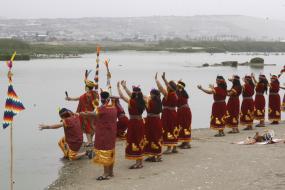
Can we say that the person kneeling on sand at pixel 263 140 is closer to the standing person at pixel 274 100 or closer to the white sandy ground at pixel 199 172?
the white sandy ground at pixel 199 172

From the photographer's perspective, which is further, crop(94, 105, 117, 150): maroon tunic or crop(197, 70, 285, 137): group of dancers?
crop(197, 70, 285, 137): group of dancers

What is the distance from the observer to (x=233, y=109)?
1559cm

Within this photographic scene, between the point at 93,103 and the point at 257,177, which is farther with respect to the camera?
the point at 93,103

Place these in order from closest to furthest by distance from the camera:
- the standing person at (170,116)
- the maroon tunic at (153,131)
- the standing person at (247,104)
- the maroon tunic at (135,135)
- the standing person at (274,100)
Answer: the maroon tunic at (135,135) < the maroon tunic at (153,131) < the standing person at (170,116) < the standing person at (247,104) < the standing person at (274,100)

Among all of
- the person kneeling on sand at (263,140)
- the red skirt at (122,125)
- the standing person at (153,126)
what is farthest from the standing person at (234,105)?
the standing person at (153,126)

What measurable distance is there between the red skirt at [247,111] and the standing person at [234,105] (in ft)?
1.78


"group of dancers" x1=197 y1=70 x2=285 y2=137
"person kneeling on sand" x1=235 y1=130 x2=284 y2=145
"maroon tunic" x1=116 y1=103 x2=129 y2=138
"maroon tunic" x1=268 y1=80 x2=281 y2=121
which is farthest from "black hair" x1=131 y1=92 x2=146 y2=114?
"maroon tunic" x1=268 y1=80 x2=281 y2=121

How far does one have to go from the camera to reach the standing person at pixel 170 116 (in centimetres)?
1242

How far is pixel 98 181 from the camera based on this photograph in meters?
10.8

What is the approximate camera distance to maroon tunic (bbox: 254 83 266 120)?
651 inches

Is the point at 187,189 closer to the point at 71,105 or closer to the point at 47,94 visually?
the point at 71,105

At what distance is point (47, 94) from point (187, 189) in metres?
24.7

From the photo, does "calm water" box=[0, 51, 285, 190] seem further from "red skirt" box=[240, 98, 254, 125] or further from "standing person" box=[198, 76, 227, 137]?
"red skirt" box=[240, 98, 254, 125]

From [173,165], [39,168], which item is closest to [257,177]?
[173,165]
